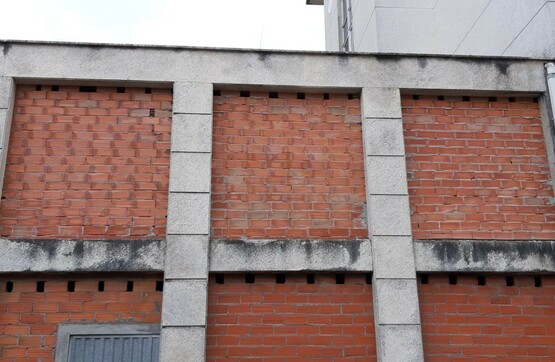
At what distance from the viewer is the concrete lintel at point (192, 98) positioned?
20.1 ft

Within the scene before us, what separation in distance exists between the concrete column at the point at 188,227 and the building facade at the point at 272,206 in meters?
0.02

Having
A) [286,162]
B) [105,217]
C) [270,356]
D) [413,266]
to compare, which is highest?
[286,162]

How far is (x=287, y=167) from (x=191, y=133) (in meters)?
1.09

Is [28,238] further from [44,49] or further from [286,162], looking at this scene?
[286,162]

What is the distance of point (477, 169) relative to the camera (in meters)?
6.26

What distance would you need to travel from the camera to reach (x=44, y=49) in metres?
6.18

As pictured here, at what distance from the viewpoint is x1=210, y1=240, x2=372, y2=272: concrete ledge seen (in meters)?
A: 5.65

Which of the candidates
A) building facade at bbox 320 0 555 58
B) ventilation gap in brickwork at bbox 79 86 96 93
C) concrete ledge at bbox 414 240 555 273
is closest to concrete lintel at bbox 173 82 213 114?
ventilation gap in brickwork at bbox 79 86 96 93

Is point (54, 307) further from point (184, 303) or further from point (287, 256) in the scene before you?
point (287, 256)

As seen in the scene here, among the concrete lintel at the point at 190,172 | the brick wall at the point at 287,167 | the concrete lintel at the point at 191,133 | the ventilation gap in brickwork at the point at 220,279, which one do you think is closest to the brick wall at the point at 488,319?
the brick wall at the point at 287,167

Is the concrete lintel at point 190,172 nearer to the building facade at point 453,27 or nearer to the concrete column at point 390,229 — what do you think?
the concrete column at point 390,229

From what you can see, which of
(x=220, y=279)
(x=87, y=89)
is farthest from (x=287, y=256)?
(x=87, y=89)

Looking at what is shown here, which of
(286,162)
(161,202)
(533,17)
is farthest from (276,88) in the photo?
(533,17)

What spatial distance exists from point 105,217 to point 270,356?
218 centimetres
